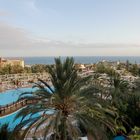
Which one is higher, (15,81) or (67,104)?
(67,104)

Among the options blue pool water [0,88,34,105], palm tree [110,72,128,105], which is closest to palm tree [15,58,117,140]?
palm tree [110,72,128,105]

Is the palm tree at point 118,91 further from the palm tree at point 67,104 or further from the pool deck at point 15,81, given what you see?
the pool deck at point 15,81

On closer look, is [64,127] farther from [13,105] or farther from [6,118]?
[13,105]

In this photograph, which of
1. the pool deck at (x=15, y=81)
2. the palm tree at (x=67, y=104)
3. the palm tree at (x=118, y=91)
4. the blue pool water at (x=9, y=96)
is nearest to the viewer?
the palm tree at (x=67, y=104)

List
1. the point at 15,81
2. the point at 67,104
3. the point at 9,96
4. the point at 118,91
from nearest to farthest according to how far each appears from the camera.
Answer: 1. the point at 67,104
2. the point at 118,91
3. the point at 9,96
4. the point at 15,81

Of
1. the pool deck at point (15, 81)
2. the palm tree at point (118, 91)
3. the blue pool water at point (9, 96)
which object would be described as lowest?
the blue pool water at point (9, 96)

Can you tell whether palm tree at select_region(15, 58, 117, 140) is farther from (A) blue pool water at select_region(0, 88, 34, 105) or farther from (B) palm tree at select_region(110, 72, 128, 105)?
(A) blue pool water at select_region(0, 88, 34, 105)

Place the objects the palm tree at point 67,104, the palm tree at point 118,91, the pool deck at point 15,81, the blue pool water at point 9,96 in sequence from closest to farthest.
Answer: the palm tree at point 67,104 → the palm tree at point 118,91 → the blue pool water at point 9,96 → the pool deck at point 15,81

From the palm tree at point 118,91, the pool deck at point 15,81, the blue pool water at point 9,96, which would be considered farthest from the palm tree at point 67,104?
the pool deck at point 15,81

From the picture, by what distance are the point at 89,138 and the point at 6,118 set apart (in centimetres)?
1079

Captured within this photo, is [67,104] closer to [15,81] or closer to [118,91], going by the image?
[118,91]

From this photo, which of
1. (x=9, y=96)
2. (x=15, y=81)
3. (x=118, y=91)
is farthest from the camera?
(x=15, y=81)

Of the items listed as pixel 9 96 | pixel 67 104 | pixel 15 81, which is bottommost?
pixel 9 96

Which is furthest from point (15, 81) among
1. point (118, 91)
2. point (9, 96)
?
point (118, 91)
